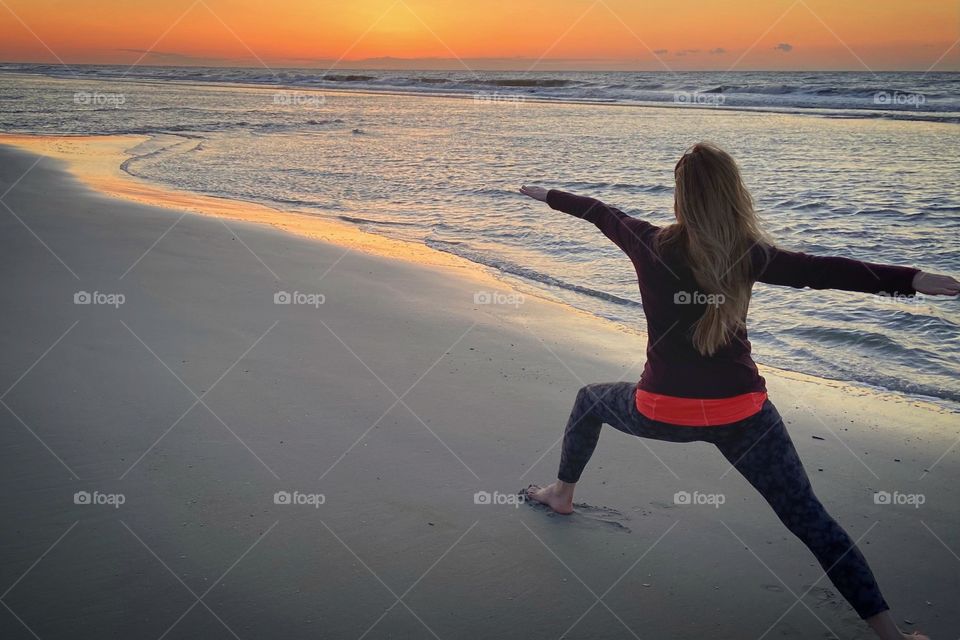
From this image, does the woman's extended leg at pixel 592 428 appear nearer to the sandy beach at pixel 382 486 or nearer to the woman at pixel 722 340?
the woman at pixel 722 340

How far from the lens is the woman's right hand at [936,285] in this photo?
7.63ft

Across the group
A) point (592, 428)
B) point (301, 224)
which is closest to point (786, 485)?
point (592, 428)

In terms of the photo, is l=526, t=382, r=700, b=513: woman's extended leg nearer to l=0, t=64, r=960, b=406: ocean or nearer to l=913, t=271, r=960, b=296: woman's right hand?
l=913, t=271, r=960, b=296: woman's right hand

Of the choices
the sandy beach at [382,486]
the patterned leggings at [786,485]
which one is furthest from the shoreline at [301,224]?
the patterned leggings at [786,485]

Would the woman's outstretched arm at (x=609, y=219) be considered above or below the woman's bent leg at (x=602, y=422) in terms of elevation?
above

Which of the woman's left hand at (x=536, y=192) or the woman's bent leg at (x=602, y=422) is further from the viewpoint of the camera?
the woman's left hand at (x=536, y=192)

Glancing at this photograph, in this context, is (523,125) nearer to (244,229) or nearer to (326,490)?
(244,229)

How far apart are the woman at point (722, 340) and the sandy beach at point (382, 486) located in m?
0.42

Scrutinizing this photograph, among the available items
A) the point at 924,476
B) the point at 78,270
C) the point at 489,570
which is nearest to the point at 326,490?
the point at 489,570

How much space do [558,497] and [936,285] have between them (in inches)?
69.5

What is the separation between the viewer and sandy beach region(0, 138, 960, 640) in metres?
2.83

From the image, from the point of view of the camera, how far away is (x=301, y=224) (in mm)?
10266

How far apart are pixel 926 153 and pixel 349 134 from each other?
15.9 metres

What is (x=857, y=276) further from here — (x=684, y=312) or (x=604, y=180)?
(x=604, y=180)
